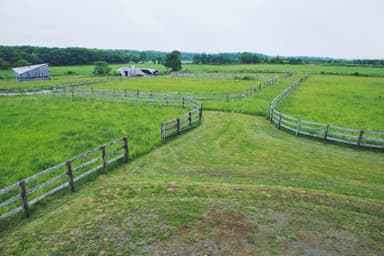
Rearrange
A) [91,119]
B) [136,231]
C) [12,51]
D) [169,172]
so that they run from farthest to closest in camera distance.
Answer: [12,51] → [91,119] → [169,172] → [136,231]

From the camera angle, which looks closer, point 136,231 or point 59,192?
point 136,231

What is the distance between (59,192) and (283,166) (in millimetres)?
7958

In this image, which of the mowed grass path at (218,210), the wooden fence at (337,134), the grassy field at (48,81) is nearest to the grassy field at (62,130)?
the mowed grass path at (218,210)

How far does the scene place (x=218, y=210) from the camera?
6570mm

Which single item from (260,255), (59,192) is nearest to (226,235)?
(260,255)

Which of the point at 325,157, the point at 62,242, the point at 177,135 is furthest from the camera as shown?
the point at 177,135

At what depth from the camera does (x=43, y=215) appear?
653 cm

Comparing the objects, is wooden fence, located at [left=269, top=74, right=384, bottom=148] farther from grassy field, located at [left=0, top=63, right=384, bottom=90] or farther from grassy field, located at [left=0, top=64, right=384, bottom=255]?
grassy field, located at [left=0, top=63, right=384, bottom=90]

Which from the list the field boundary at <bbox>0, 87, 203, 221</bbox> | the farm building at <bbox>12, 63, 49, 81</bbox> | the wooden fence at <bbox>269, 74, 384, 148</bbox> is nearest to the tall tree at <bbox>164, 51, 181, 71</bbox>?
the farm building at <bbox>12, 63, 49, 81</bbox>

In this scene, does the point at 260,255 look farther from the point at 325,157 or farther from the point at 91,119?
the point at 91,119

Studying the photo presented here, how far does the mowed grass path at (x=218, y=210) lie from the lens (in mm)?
5289

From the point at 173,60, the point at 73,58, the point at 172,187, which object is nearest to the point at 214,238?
the point at 172,187

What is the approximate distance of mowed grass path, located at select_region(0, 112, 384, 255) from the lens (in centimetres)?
529

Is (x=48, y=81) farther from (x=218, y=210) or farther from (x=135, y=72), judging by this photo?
(x=218, y=210)
